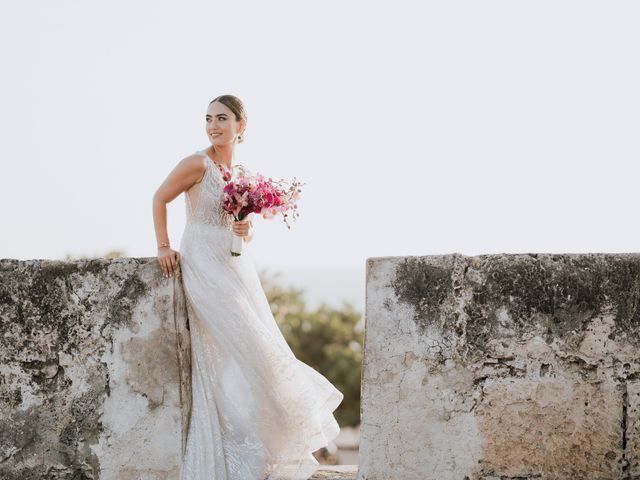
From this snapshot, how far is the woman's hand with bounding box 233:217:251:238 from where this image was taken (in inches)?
208

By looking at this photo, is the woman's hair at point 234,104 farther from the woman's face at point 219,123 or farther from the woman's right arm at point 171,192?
the woman's right arm at point 171,192

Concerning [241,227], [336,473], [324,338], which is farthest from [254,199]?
[324,338]

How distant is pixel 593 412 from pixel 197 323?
2.25 metres

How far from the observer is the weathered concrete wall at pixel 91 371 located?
15.9 feet

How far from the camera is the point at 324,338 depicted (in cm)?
2498

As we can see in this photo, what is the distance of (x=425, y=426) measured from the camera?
4633 mm

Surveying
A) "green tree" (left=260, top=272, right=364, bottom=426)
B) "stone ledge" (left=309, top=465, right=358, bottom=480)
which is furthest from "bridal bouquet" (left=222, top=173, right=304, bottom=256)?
"green tree" (left=260, top=272, right=364, bottom=426)

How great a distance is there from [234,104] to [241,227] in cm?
78

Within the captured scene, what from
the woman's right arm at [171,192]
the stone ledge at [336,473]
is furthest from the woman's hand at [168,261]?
the stone ledge at [336,473]

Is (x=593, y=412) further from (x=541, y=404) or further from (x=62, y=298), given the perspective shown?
(x=62, y=298)

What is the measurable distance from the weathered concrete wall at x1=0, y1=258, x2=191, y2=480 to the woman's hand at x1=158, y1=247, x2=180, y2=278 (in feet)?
0.16

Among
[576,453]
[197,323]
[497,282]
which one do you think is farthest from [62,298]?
[576,453]

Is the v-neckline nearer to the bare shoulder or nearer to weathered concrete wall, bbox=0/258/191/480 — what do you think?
the bare shoulder

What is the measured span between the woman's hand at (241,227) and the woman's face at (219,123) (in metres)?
0.52
